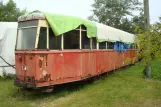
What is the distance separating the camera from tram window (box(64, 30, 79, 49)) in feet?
33.4

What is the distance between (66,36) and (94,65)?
8.33 feet

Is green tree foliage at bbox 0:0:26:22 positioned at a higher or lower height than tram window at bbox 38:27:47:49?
higher

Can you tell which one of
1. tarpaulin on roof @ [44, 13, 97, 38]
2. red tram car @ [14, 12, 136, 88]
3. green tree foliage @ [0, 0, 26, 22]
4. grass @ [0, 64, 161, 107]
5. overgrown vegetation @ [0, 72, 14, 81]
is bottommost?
grass @ [0, 64, 161, 107]

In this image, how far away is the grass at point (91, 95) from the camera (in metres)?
8.88

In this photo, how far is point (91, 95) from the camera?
991cm

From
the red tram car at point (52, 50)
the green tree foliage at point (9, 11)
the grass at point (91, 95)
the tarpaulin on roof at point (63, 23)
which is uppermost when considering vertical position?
the green tree foliage at point (9, 11)

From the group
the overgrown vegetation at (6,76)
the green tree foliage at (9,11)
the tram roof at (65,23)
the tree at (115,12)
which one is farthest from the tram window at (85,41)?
the tree at (115,12)

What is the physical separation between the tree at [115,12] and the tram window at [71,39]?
112ft

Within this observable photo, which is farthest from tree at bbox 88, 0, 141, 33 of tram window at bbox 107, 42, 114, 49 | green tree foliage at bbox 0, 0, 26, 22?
tram window at bbox 107, 42, 114, 49

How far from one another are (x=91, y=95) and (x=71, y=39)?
7.69 feet

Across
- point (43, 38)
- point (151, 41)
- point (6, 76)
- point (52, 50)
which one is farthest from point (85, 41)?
point (6, 76)

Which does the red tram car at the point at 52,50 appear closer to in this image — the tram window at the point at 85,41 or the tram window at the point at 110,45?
the tram window at the point at 85,41

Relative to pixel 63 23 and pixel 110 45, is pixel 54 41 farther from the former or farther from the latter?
pixel 110 45

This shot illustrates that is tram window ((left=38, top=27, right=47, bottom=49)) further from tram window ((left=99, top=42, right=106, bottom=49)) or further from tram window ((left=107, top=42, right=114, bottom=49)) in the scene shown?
tram window ((left=107, top=42, right=114, bottom=49))
